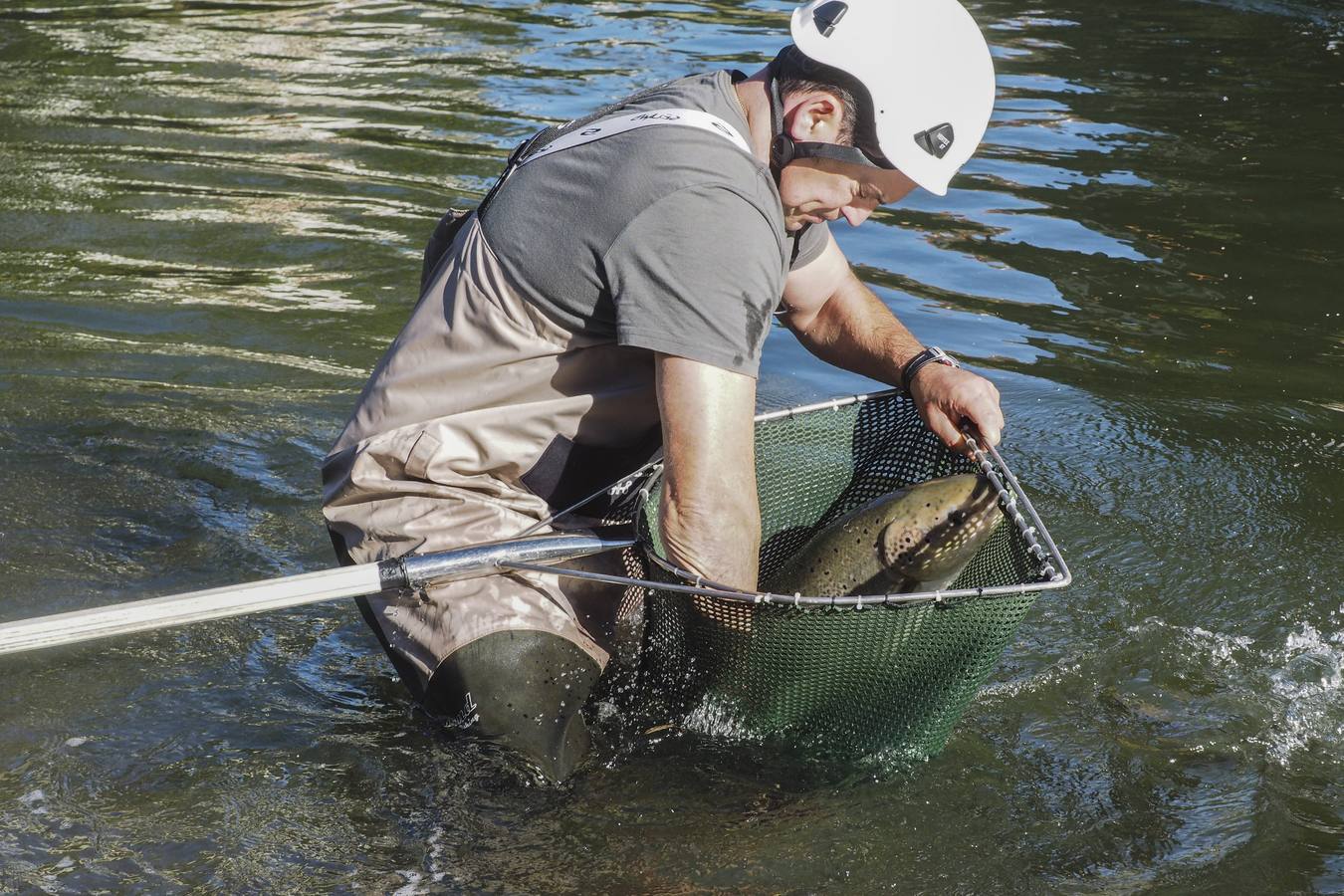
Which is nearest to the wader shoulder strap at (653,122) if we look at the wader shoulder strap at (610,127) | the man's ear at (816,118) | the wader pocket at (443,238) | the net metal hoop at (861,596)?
the wader shoulder strap at (610,127)

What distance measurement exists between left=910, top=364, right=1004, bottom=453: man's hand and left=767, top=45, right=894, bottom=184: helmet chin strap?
762 millimetres

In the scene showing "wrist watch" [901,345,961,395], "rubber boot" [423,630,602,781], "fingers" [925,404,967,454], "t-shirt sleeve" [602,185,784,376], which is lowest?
"rubber boot" [423,630,602,781]

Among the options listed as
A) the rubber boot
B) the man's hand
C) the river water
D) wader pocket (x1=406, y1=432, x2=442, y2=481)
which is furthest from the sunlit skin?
the river water

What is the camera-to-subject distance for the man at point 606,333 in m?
3.02

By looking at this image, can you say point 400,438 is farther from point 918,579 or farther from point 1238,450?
point 1238,450

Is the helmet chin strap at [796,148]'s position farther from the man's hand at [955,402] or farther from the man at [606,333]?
the man's hand at [955,402]

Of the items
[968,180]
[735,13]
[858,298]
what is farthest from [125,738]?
[735,13]

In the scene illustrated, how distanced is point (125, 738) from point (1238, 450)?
436 cm

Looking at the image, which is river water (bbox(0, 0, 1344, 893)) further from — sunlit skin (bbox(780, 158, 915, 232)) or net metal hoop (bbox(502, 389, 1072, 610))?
sunlit skin (bbox(780, 158, 915, 232))

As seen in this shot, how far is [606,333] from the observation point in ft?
10.6

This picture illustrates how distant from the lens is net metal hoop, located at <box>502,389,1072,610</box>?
296 centimetres

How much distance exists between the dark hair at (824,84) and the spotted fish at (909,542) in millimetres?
965

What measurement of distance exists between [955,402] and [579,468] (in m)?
1.05

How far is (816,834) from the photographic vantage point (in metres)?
3.46
